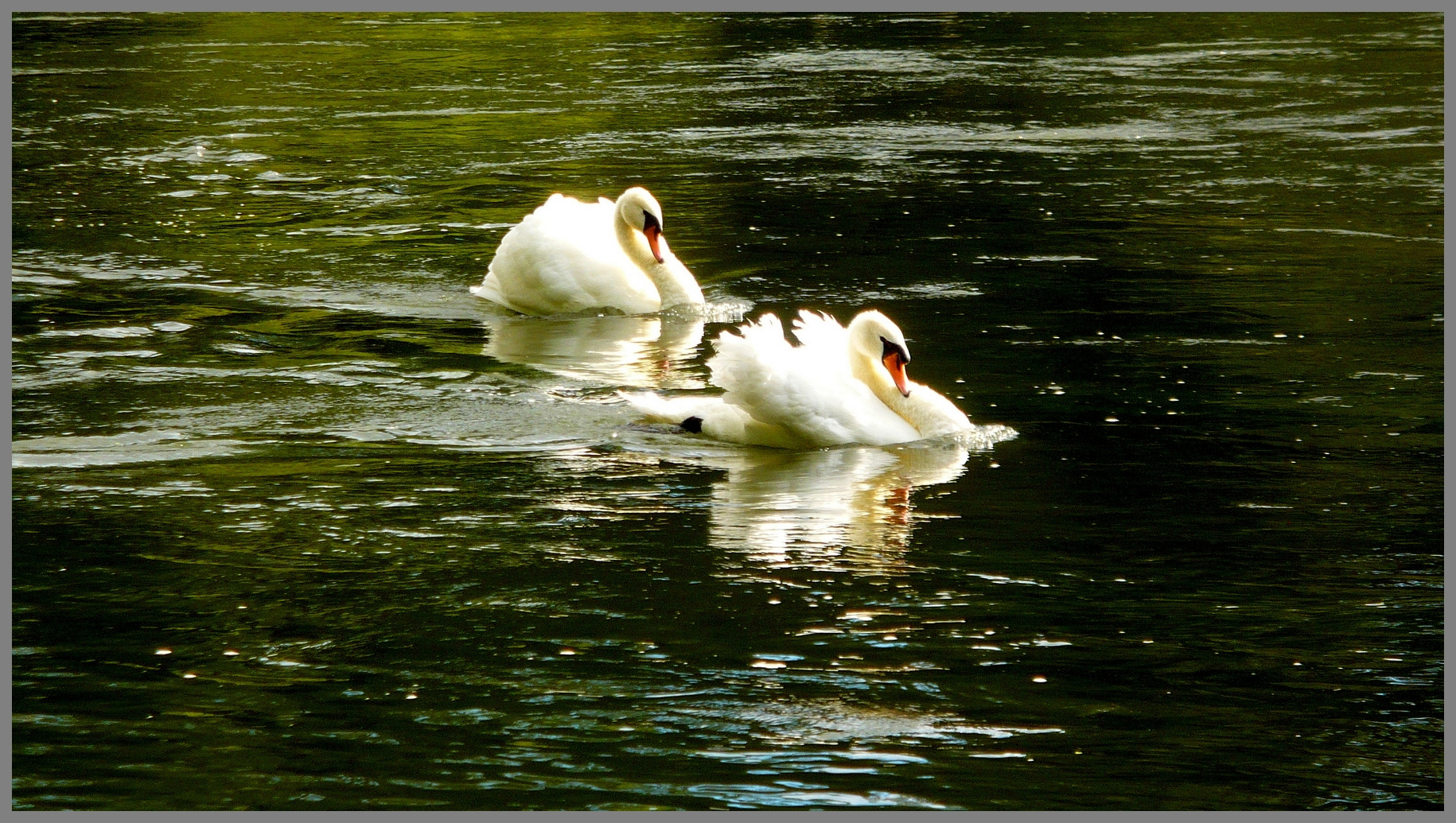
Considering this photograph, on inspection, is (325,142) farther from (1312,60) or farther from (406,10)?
(406,10)

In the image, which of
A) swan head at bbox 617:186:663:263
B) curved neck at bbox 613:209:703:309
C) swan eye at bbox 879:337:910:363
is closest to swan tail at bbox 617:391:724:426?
swan eye at bbox 879:337:910:363

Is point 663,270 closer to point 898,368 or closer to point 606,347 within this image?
point 606,347

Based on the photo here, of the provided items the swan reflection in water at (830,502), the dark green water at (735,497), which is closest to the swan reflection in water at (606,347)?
the dark green water at (735,497)

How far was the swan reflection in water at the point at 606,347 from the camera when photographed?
42.2 ft

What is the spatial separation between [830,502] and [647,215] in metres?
5.69

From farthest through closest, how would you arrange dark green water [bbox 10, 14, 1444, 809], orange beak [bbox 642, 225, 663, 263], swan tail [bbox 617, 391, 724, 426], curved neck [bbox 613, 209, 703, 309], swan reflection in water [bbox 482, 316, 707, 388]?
orange beak [bbox 642, 225, 663, 263] → curved neck [bbox 613, 209, 703, 309] → swan reflection in water [bbox 482, 316, 707, 388] → swan tail [bbox 617, 391, 724, 426] → dark green water [bbox 10, 14, 1444, 809]

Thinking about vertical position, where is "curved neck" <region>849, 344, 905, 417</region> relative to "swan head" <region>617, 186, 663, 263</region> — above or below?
below

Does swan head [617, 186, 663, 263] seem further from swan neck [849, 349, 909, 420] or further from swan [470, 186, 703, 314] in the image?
swan neck [849, 349, 909, 420]

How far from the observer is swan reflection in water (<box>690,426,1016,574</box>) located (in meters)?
9.06

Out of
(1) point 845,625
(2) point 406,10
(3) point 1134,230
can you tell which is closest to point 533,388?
(1) point 845,625

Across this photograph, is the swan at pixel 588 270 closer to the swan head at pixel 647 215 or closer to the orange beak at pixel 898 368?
the swan head at pixel 647 215

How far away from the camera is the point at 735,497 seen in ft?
32.8

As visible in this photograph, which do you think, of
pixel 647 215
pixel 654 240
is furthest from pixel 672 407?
pixel 647 215

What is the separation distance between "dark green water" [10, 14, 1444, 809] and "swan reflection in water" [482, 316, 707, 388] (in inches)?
2.6
